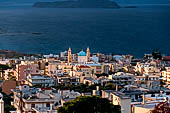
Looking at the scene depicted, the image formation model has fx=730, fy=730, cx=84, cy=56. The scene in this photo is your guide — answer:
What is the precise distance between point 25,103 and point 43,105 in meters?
0.66

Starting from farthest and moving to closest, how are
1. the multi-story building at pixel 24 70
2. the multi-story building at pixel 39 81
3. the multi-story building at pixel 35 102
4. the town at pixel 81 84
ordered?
the multi-story building at pixel 24 70
the multi-story building at pixel 39 81
the multi-story building at pixel 35 102
the town at pixel 81 84

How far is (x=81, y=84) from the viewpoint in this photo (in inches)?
1228

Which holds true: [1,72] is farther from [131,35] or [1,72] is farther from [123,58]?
[131,35]

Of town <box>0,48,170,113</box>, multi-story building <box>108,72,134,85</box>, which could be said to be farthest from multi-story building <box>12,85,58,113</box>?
multi-story building <box>108,72,134,85</box>

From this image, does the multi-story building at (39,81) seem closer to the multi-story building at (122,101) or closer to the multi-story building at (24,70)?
the multi-story building at (24,70)

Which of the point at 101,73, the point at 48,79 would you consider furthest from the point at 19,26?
the point at 48,79

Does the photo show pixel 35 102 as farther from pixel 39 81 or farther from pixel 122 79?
pixel 122 79

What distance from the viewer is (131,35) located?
89.4 meters

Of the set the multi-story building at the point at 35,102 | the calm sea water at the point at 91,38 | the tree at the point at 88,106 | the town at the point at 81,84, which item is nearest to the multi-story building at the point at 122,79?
the town at the point at 81,84

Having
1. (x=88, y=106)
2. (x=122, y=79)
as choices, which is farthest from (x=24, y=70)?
(x=88, y=106)

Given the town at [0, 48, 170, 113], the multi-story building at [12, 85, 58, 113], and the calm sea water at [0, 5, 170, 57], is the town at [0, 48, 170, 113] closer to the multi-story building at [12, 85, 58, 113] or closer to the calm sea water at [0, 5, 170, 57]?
the multi-story building at [12, 85, 58, 113]

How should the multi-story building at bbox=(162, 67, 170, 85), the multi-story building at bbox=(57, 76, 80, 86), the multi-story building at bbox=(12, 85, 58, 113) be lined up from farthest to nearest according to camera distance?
the multi-story building at bbox=(162, 67, 170, 85), the multi-story building at bbox=(57, 76, 80, 86), the multi-story building at bbox=(12, 85, 58, 113)

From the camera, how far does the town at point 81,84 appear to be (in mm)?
17797

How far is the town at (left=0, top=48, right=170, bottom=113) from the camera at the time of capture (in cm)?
1780
